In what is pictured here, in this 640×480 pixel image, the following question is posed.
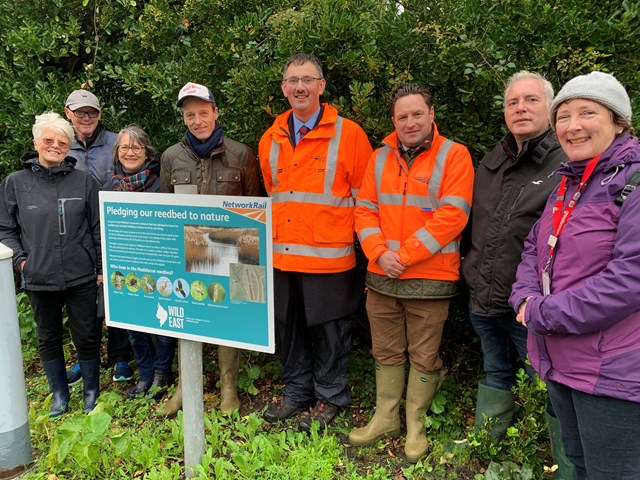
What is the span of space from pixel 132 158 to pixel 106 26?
1934mm


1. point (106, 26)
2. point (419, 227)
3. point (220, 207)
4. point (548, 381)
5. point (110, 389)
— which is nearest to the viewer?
point (548, 381)

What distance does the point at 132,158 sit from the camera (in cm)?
392

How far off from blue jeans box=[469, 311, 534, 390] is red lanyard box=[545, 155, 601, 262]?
85 centimetres

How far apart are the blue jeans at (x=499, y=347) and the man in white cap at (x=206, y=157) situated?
5.85ft

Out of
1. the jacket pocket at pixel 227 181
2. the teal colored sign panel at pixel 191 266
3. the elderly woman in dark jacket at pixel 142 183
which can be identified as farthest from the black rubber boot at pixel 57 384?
the jacket pocket at pixel 227 181

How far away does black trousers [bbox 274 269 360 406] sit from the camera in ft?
11.4

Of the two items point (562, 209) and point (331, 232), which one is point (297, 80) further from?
point (562, 209)

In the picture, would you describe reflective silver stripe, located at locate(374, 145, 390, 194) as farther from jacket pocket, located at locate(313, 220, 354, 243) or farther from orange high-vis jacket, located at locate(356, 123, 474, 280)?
jacket pocket, located at locate(313, 220, 354, 243)

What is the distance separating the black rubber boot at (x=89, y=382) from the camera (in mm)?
4043

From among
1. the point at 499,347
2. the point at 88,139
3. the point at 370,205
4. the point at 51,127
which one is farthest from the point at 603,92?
the point at 88,139

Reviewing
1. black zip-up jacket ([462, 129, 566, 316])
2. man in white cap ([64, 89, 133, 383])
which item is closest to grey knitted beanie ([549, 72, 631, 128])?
black zip-up jacket ([462, 129, 566, 316])

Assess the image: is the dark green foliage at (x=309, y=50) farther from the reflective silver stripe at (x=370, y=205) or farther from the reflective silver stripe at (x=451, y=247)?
the reflective silver stripe at (x=451, y=247)

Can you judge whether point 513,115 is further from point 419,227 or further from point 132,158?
point 132,158

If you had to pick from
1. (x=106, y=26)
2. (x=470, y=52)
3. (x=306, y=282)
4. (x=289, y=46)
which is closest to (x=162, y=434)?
(x=306, y=282)
